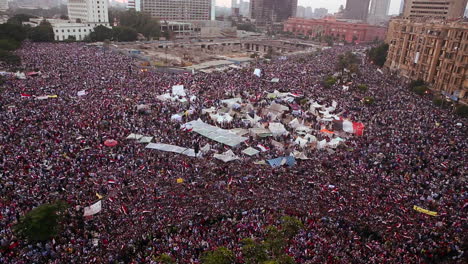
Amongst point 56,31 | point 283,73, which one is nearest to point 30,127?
point 283,73

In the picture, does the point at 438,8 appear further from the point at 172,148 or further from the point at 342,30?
the point at 172,148

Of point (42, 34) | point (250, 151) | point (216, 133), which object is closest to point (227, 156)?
point (250, 151)

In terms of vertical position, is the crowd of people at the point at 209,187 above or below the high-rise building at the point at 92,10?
below

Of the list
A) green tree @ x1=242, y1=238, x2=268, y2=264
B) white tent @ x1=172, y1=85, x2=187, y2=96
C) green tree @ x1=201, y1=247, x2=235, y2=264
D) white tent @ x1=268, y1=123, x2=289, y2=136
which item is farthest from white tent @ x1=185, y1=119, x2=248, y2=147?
green tree @ x1=201, y1=247, x2=235, y2=264

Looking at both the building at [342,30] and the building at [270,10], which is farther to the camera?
the building at [270,10]

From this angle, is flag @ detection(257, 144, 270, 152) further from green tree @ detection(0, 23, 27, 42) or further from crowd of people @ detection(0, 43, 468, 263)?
green tree @ detection(0, 23, 27, 42)

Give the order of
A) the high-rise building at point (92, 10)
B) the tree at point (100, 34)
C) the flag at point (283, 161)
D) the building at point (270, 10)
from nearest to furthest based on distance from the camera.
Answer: the flag at point (283, 161)
the tree at point (100, 34)
the high-rise building at point (92, 10)
the building at point (270, 10)

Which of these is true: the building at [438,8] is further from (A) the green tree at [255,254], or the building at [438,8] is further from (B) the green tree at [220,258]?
(B) the green tree at [220,258]

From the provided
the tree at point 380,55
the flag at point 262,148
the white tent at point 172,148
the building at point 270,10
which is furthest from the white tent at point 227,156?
the building at point 270,10
